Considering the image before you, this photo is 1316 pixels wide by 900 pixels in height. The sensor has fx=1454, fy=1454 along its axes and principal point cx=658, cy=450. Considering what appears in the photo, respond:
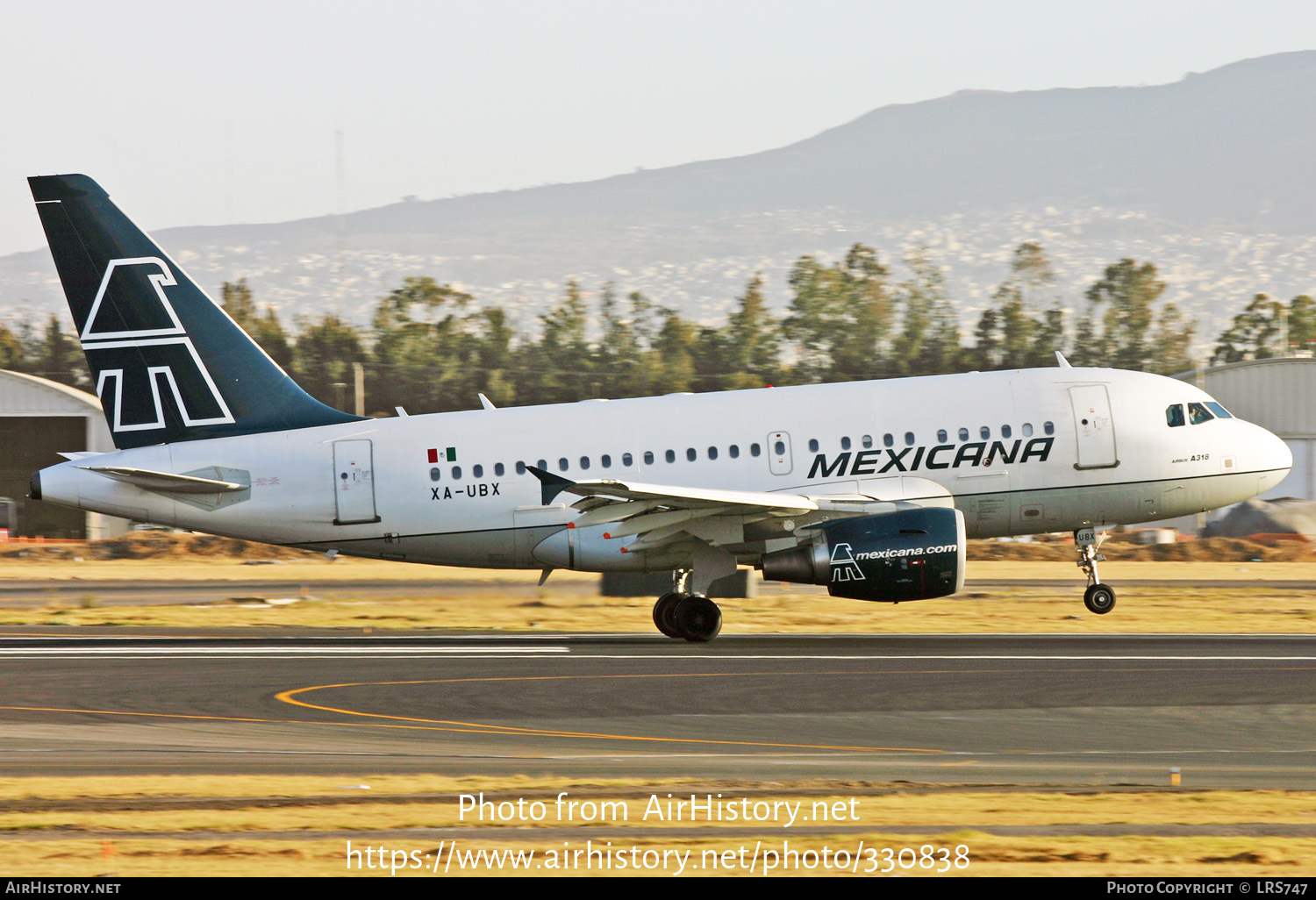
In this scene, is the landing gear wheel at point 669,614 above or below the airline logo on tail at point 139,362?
below

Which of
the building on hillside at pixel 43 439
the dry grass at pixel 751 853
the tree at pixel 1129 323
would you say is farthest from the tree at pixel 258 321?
the dry grass at pixel 751 853

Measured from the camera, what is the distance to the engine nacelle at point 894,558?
22516 mm

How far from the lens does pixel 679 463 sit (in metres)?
24.4

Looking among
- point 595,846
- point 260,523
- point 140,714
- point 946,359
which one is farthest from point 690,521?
point 946,359

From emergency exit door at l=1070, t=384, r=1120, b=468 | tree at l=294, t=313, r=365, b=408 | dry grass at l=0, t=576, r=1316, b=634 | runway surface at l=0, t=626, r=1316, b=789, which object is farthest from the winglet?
tree at l=294, t=313, r=365, b=408

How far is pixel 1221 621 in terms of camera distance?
89.1 ft

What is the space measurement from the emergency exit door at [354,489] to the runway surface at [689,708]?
7.12 ft

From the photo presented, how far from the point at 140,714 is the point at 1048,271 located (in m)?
90.9

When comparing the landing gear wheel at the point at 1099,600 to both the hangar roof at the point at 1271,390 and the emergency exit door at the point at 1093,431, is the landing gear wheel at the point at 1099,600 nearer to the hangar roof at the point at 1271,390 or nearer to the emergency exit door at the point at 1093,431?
the emergency exit door at the point at 1093,431

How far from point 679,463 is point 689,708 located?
7.59 m

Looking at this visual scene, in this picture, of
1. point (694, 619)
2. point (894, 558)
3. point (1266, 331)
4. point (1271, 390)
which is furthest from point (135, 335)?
point (1266, 331)

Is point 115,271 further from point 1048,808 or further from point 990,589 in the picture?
point 990,589

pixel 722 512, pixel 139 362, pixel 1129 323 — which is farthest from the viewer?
pixel 1129 323

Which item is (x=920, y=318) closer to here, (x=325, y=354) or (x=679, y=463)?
(x=325, y=354)
